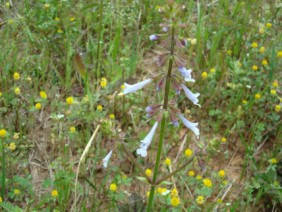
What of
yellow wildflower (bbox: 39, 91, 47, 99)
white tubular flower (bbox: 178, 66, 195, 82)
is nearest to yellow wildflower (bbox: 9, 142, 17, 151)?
yellow wildflower (bbox: 39, 91, 47, 99)

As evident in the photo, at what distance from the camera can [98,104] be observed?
10.8ft

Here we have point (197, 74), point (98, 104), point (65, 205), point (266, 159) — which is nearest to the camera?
point (65, 205)

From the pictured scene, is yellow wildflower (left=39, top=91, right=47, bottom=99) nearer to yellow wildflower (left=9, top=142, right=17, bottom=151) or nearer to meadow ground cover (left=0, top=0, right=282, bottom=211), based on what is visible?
meadow ground cover (left=0, top=0, right=282, bottom=211)

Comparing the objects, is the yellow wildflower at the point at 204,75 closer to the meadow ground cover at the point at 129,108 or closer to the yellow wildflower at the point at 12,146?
the meadow ground cover at the point at 129,108

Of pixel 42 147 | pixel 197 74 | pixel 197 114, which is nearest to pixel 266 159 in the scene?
pixel 197 114

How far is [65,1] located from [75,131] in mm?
1402

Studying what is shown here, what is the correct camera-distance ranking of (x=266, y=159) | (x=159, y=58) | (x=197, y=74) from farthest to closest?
1. (x=197, y=74)
2. (x=266, y=159)
3. (x=159, y=58)

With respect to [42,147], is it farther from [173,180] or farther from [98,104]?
[173,180]

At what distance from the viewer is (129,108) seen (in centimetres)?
331

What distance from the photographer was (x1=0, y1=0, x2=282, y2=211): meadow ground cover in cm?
272

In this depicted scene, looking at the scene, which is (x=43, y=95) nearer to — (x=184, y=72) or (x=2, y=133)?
(x=2, y=133)

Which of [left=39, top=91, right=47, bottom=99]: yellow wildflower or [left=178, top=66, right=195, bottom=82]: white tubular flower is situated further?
[left=39, top=91, right=47, bottom=99]: yellow wildflower

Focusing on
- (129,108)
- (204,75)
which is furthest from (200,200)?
(204,75)

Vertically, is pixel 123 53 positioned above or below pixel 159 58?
below
